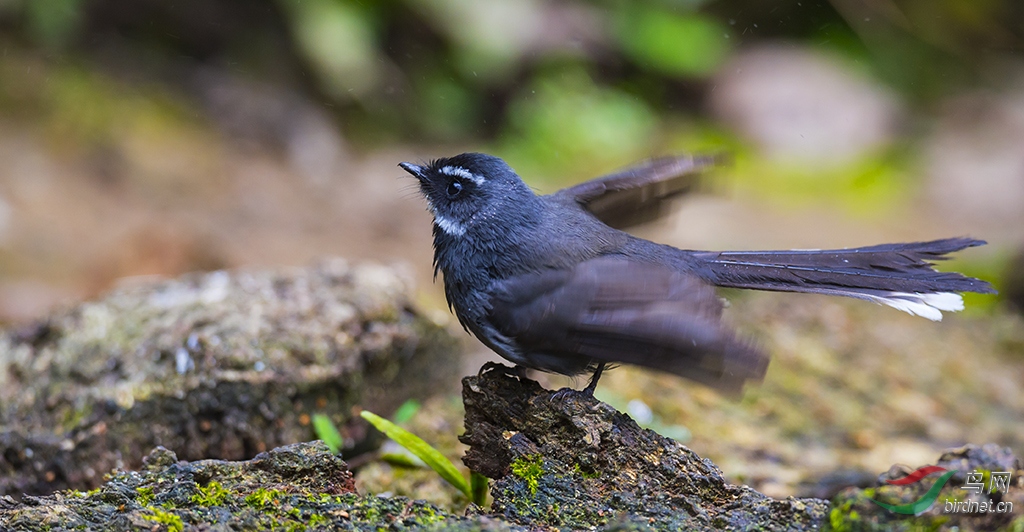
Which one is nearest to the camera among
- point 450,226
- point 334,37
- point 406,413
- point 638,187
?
point 450,226

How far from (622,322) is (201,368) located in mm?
2153

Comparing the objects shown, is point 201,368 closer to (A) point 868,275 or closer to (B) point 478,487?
(B) point 478,487

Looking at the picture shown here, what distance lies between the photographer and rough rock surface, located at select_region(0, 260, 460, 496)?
3789mm

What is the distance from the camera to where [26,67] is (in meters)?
10.1

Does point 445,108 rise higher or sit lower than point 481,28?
lower

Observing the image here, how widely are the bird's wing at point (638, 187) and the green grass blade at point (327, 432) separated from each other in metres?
1.54

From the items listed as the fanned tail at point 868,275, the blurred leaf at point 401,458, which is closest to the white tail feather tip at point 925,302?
the fanned tail at point 868,275

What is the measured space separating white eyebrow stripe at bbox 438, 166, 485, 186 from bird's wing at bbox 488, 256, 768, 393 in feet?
2.20

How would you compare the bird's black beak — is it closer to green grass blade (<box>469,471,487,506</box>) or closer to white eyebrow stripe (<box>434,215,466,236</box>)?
white eyebrow stripe (<box>434,215,466,236</box>)

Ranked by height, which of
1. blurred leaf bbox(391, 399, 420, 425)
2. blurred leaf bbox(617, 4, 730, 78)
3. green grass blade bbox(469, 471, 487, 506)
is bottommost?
green grass blade bbox(469, 471, 487, 506)

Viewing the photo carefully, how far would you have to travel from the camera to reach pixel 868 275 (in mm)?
3283

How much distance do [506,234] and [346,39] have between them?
6966 millimetres

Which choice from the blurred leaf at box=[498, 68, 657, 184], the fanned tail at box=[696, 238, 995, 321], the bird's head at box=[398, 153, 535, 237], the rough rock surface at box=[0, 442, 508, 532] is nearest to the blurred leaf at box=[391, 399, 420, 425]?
the bird's head at box=[398, 153, 535, 237]

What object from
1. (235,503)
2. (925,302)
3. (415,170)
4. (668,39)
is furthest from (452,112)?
(235,503)
